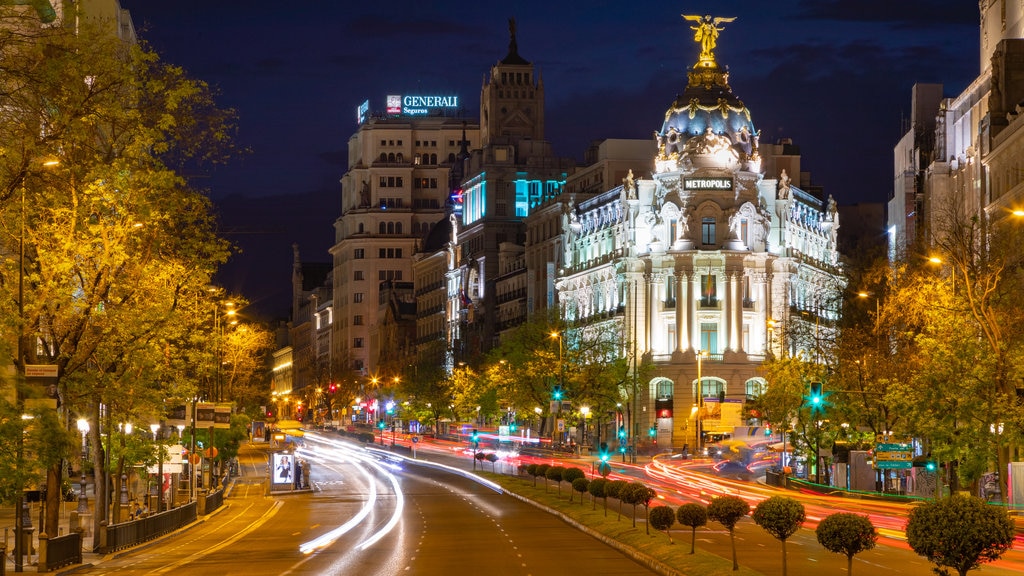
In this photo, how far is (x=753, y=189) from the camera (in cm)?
13325

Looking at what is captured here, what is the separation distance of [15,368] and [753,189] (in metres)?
99.6

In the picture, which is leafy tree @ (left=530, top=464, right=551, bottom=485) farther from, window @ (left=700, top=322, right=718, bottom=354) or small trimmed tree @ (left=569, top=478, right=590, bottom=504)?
window @ (left=700, top=322, right=718, bottom=354)

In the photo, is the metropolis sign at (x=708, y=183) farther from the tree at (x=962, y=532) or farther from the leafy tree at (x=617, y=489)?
the tree at (x=962, y=532)

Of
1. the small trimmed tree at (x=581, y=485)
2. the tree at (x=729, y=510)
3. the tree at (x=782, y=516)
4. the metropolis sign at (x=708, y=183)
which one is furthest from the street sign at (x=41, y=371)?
the metropolis sign at (x=708, y=183)

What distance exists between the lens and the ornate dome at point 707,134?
433ft

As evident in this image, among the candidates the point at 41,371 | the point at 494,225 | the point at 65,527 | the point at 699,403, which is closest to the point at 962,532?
the point at 41,371

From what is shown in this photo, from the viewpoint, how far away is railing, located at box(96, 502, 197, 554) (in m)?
49.0

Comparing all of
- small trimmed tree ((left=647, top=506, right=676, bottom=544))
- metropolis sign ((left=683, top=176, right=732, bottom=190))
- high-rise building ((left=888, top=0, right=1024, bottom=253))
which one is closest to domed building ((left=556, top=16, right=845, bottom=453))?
metropolis sign ((left=683, top=176, right=732, bottom=190))

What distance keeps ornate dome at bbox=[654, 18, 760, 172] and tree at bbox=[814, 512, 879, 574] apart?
103 metres

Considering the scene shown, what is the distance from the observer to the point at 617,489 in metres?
55.8

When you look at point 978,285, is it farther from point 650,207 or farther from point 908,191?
point 650,207

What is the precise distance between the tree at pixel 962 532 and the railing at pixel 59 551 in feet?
79.7

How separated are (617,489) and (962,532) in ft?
101

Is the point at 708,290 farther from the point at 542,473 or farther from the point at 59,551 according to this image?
the point at 59,551
